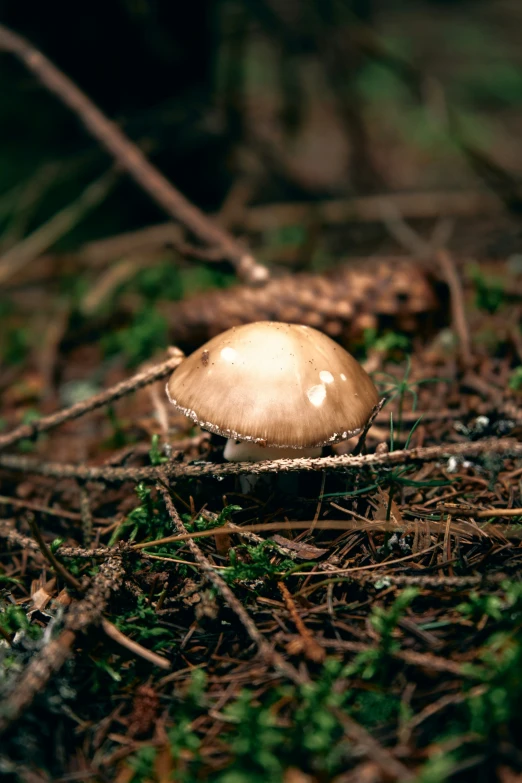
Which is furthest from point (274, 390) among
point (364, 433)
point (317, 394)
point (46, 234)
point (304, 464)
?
point (46, 234)

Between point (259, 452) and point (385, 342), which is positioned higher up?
point (259, 452)

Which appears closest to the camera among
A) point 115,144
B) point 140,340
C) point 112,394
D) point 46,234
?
point 112,394

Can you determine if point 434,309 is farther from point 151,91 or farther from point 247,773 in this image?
point 151,91

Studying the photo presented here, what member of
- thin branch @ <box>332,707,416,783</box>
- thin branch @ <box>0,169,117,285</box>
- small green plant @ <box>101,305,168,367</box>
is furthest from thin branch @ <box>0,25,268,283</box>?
thin branch @ <box>332,707,416,783</box>

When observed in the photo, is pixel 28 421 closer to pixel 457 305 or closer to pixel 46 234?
pixel 46 234

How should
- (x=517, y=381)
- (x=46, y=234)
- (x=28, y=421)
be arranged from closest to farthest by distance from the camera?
1. (x=517, y=381)
2. (x=28, y=421)
3. (x=46, y=234)

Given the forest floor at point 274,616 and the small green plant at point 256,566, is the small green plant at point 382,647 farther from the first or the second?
the small green plant at point 256,566
